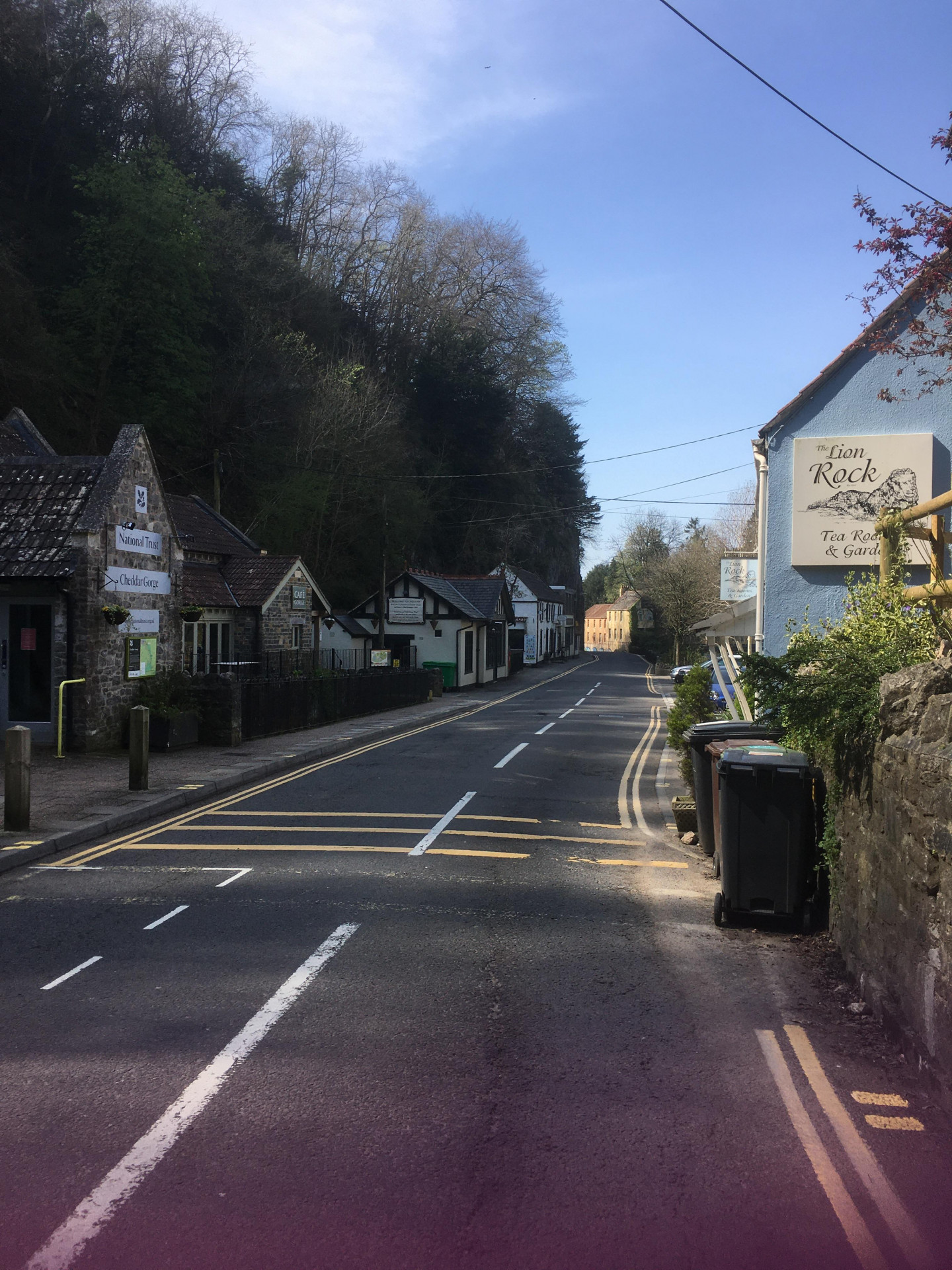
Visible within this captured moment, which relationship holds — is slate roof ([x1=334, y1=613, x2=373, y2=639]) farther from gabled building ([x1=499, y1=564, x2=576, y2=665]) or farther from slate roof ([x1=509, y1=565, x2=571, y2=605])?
slate roof ([x1=509, y1=565, x2=571, y2=605])

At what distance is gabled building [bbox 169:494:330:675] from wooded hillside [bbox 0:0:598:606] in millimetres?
5757

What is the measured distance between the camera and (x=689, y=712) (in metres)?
15.1

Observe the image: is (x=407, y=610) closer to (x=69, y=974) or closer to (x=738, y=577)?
(x=738, y=577)

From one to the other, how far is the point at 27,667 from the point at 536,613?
59.3 meters

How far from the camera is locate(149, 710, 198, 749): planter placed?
56.6 ft

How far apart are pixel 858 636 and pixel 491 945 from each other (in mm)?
3602

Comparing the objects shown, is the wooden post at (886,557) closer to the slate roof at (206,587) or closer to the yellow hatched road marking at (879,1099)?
the yellow hatched road marking at (879,1099)

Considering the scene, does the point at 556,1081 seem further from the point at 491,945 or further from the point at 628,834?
the point at 628,834

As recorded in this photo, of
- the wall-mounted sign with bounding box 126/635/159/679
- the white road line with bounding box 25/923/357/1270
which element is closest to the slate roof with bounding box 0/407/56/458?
the wall-mounted sign with bounding box 126/635/159/679

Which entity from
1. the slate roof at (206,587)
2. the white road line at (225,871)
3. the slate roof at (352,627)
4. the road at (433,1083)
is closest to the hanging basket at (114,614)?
the road at (433,1083)

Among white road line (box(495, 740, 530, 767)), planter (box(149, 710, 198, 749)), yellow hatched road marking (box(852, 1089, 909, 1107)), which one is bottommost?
white road line (box(495, 740, 530, 767))

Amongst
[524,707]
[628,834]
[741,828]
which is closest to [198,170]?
[524,707]

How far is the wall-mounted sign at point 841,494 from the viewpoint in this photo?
14.5m

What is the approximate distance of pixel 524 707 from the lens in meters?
32.9
